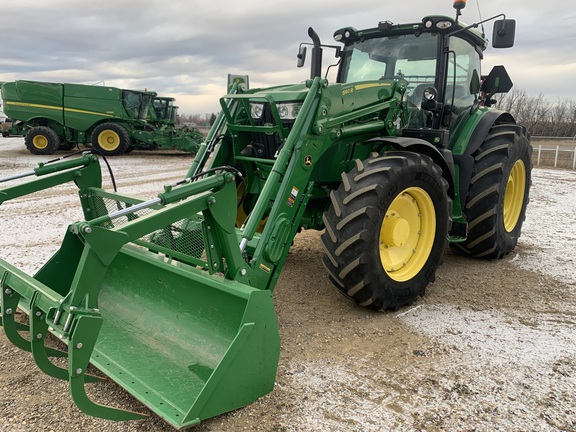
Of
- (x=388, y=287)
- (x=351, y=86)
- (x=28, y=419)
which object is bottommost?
(x=28, y=419)

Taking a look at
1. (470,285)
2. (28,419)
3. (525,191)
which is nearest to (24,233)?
(28,419)

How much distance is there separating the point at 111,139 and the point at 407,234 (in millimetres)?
16369

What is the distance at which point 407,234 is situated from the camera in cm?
393

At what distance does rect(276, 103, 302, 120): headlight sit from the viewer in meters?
3.97

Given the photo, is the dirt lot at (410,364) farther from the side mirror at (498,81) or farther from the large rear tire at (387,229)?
the side mirror at (498,81)

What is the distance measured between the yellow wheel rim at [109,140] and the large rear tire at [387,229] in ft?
52.3

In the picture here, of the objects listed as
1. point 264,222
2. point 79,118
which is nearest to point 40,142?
point 79,118

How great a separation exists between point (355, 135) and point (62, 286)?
102 inches

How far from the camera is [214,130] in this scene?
456 cm

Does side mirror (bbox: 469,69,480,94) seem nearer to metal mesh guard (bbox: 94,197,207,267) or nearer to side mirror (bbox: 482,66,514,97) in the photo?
side mirror (bbox: 482,66,514,97)

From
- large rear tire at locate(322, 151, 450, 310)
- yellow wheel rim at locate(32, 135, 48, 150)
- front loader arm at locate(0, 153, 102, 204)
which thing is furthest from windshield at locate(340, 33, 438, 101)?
yellow wheel rim at locate(32, 135, 48, 150)

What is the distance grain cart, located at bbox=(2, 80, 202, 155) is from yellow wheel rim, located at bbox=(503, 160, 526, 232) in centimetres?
1407

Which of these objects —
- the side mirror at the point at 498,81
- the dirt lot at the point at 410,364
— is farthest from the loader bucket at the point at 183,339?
the side mirror at the point at 498,81

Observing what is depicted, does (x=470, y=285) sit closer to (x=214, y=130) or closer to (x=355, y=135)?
(x=355, y=135)
